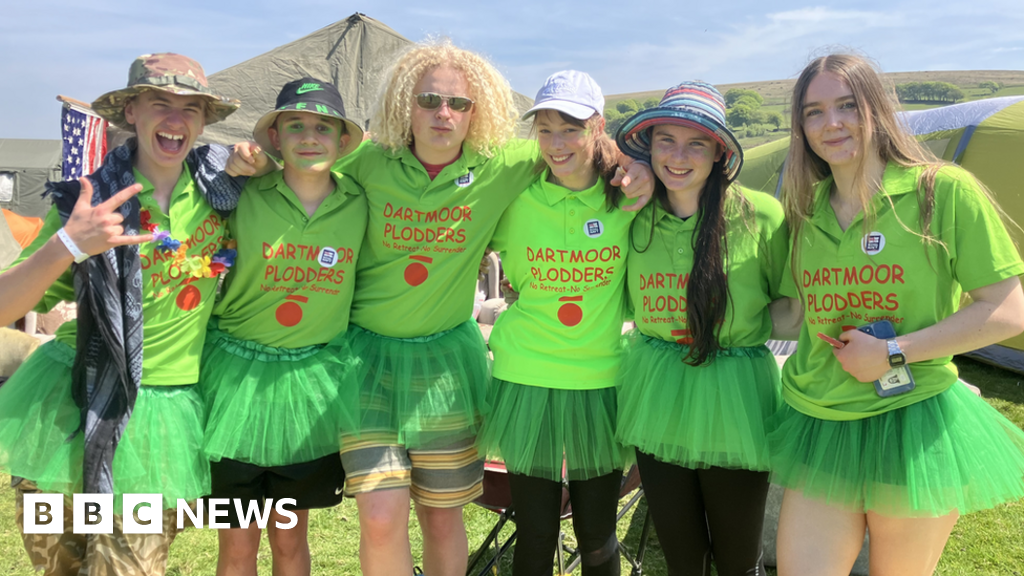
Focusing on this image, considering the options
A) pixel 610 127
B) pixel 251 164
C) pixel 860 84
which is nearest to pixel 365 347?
pixel 251 164

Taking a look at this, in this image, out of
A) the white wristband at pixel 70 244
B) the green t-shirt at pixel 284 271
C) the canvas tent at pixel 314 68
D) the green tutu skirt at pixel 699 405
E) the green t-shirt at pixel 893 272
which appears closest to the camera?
the green t-shirt at pixel 893 272

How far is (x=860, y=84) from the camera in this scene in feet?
7.39

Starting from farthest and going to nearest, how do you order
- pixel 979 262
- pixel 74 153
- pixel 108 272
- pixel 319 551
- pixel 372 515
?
pixel 74 153 → pixel 319 551 → pixel 372 515 → pixel 108 272 → pixel 979 262

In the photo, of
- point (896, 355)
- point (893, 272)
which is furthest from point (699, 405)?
point (893, 272)

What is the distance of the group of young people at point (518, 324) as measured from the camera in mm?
2229

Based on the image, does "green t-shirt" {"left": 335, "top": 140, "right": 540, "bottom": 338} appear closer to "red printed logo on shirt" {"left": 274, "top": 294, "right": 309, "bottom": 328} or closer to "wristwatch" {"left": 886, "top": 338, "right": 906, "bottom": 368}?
"red printed logo on shirt" {"left": 274, "top": 294, "right": 309, "bottom": 328}

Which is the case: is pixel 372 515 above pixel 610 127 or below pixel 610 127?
below

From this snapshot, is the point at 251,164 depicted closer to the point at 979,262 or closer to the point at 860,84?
the point at 860,84

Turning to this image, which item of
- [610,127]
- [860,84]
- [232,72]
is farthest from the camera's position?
[232,72]

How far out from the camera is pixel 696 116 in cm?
258

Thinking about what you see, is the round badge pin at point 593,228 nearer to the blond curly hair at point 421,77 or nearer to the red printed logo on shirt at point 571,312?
the red printed logo on shirt at point 571,312

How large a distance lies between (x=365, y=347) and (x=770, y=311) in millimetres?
1679

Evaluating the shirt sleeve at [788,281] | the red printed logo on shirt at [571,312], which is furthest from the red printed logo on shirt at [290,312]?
the shirt sleeve at [788,281]

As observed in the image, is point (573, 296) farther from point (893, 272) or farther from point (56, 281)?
point (56, 281)
